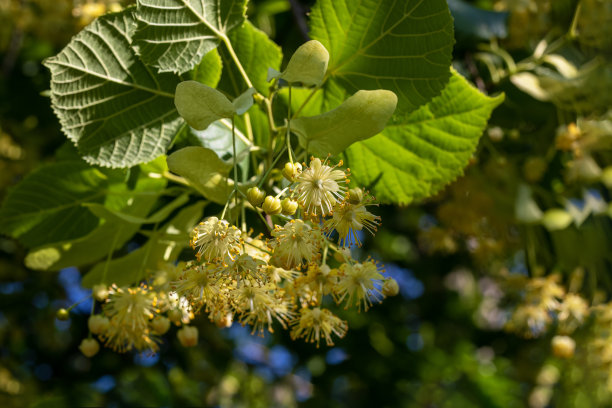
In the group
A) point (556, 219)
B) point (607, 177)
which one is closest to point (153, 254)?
point (556, 219)

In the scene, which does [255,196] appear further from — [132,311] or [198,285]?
[132,311]

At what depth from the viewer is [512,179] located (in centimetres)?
182

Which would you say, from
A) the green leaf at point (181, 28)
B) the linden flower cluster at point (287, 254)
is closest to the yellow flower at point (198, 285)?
the linden flower cluster at point (287, 254)

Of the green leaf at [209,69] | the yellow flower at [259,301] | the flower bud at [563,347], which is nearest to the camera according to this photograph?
the yellow flower at [259,301]

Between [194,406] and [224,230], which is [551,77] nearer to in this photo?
[224,230]

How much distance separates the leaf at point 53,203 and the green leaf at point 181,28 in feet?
1.11

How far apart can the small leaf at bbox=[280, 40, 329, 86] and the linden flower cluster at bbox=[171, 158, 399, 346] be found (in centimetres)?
12

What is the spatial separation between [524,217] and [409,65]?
93cm

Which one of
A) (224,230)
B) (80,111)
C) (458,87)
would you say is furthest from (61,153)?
(458,87)

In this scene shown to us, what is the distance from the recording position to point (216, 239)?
828mm

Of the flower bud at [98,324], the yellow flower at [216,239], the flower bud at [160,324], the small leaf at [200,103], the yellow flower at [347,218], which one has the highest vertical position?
the small leaf at [200,103]

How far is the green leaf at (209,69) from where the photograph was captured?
3.32 ft

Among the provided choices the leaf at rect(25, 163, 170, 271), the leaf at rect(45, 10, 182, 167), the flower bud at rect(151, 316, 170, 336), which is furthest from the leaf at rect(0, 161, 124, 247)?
the flower bud at rect(151, 316, 170, 336)

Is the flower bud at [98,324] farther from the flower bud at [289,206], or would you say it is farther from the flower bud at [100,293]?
the flower bud at [289,206]
